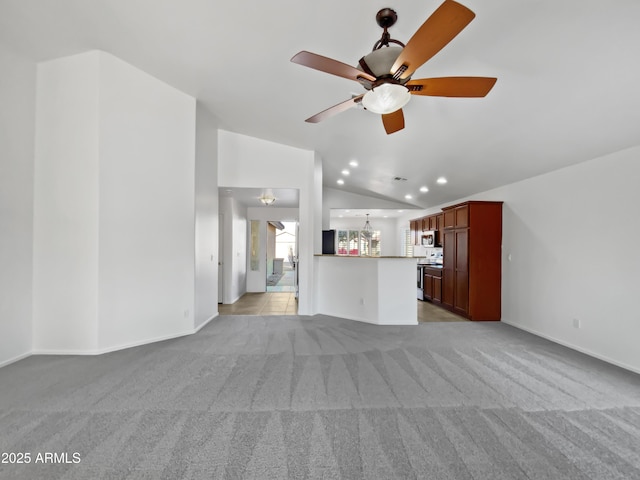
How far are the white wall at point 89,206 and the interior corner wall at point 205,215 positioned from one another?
76 cm

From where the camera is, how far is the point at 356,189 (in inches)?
315

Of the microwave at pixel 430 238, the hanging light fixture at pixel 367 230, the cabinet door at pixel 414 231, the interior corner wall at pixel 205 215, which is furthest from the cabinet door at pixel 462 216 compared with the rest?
the hanging light fixture at pixel 367 230

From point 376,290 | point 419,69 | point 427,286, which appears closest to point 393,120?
point 419,69

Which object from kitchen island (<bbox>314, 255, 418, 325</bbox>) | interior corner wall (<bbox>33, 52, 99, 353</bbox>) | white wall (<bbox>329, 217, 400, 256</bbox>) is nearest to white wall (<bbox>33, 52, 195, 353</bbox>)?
interior corner wall (<bbox>33, 52, 99, 353</bbox>)

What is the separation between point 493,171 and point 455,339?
266cm

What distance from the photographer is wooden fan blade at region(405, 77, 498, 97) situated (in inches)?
73.0

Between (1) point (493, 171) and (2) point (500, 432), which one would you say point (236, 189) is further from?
(2) point (500, 432)

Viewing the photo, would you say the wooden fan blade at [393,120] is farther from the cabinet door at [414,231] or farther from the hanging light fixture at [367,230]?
the hanging light fixture at [367,230]

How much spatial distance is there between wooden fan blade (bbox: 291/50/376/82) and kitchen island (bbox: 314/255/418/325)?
319 cm

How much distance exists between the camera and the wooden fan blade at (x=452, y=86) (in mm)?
1855

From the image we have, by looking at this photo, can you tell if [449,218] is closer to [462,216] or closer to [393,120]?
[462,216]

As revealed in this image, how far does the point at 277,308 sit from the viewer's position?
5.79 meters

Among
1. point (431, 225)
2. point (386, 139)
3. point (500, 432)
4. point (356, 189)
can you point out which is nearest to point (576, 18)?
point (386, 139)

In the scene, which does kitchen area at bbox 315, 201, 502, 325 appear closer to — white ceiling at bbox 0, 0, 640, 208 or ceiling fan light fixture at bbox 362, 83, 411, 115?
white ceiling at bbox 0, 0, 640, 208
